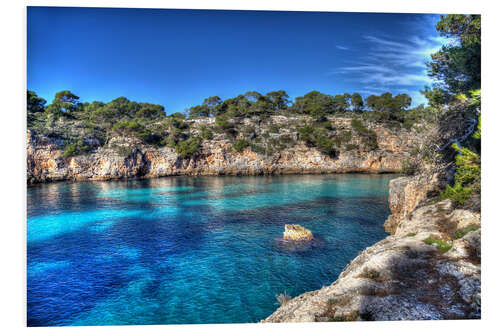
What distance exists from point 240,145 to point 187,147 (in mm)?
6275

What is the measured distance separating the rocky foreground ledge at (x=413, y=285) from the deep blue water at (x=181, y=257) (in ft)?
6.69

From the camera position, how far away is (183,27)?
528cm

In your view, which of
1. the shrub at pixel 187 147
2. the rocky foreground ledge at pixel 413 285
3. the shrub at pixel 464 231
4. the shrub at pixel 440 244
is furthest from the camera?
the shrub at pixel 187 147

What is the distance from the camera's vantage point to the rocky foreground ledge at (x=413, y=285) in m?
2.74

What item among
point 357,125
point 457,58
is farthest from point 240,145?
point 457,58

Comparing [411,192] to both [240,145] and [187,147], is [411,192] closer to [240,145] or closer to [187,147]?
[240,145]

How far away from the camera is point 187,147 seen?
100.0 ft

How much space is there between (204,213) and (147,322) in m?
7.71

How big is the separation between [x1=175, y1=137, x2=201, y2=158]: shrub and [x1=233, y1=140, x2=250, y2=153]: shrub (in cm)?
450

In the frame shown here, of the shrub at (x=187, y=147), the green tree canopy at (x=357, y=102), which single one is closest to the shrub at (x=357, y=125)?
the green tree canopy at (x=357, y=102)

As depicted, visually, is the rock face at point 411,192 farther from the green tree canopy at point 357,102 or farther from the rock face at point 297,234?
the green tree canopy at point 357,102

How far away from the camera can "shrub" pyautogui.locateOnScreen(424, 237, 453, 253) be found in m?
3.68

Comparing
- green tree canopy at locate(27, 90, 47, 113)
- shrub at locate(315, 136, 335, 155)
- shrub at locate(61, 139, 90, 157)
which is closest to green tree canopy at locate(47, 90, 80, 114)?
green tree canopy at locate(27, 90, 47, 113)
